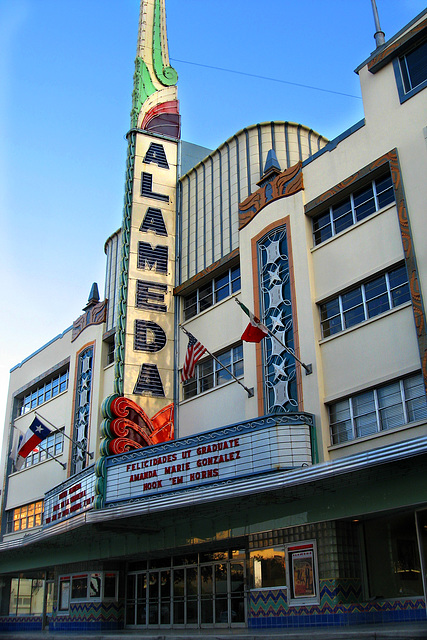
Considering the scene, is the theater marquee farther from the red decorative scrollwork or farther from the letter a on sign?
the letter a on sign

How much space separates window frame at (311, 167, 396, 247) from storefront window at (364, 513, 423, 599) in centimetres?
792

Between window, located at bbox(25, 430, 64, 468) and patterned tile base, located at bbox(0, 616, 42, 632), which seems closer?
patterned tile base, located at bbox(0, 616, 42, 632)

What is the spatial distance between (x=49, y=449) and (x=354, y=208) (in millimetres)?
19669

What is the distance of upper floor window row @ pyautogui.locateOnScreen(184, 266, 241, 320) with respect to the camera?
2353cm

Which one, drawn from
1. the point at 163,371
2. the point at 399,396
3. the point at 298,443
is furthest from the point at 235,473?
the point at 163,371

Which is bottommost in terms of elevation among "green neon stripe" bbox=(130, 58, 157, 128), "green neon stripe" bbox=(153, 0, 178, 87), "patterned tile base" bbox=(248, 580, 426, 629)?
"patterned tile base" bbox=(248, 580, 426, 629)

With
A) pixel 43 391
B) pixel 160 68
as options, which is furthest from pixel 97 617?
pixel 160 68

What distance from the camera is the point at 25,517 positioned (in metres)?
31.6

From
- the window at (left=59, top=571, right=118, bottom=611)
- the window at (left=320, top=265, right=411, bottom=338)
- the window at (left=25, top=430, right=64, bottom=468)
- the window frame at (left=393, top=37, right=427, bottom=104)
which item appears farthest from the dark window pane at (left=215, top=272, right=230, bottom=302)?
the window at (left=25, top=430, right=64, bottom=468)

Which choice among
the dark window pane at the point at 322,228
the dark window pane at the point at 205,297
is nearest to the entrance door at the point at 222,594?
the dark window pane at the point at 205,297

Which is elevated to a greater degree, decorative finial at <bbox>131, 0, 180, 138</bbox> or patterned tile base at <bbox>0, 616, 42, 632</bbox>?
decorative finial at <bbox>131, 0, 180, 138</bbox>

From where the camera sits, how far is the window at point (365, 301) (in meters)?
17.0

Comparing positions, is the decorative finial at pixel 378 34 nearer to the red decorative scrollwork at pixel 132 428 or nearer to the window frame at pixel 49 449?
the red decorative scrollwork at pixel 132 428

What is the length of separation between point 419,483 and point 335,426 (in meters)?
3.35
